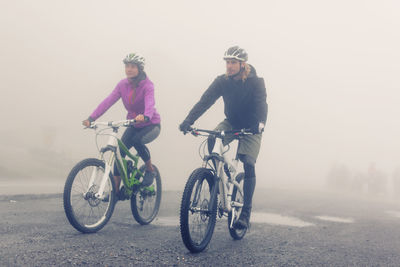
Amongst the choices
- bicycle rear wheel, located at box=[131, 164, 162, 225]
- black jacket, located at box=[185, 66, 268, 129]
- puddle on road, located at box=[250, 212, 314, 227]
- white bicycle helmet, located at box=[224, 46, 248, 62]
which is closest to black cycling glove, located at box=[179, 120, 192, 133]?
black jacket, located at box=[185, 66, 268, 129]

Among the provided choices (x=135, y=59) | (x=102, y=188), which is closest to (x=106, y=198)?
(x=102, y=188)

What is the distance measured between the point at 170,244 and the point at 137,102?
7.44 ft

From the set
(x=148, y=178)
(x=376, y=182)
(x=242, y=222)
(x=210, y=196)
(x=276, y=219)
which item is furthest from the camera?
(x=376, y=182)

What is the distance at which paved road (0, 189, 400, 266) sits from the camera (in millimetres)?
3889

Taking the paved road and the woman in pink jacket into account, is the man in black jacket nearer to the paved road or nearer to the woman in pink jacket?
the paved road

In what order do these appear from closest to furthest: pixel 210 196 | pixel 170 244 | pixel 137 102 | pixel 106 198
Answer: pixel 210 196
pixel 170 244
pixel 106 198
pixel 137 102

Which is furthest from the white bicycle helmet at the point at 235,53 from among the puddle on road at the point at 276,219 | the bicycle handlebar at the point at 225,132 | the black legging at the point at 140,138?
the puddle on road at the point at 276,219

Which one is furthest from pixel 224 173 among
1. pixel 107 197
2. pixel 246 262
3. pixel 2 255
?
pixel 2 255

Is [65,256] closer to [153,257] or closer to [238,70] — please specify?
[153,257]

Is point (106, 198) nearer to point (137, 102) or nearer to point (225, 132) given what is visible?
point (137, 102)

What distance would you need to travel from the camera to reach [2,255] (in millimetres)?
3762

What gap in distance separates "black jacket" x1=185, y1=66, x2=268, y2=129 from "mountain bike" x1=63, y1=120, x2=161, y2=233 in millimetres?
1013

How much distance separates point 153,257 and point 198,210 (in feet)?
2.08

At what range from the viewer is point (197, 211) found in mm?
4227
